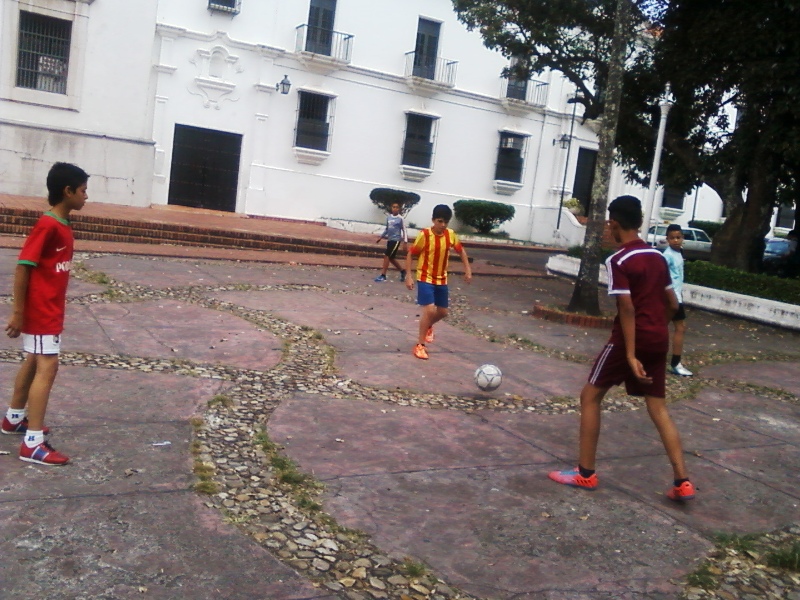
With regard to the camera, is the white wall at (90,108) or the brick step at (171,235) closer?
the brick step at (171,235)

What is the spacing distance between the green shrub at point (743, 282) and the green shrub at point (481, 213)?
11943 mm

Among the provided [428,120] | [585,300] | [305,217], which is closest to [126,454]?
[585,300]

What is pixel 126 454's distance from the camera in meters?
4.54

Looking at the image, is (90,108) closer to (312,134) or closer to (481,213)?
(312,134)

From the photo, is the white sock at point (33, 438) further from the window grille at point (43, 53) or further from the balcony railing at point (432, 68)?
the balcony railing at point (432, 68)

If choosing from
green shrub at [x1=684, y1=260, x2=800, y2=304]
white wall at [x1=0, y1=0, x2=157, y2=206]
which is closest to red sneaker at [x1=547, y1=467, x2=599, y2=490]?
green shrub at [x1=684, y1=260, x2=800, y2=304]

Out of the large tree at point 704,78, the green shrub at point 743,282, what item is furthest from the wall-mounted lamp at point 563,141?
the green shrub at point 743,282

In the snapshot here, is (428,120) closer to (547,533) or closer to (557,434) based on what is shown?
(557,434)

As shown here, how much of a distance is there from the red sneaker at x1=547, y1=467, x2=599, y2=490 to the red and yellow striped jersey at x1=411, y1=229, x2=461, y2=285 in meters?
3.25

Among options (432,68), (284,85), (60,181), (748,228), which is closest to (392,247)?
(748,228)

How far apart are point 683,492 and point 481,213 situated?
22227 millimetres

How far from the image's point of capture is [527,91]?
27828 millimetres

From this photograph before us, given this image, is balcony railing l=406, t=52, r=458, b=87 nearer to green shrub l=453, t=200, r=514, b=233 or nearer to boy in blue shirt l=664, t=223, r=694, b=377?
green shrub l=453, t=200, r=514, b=233

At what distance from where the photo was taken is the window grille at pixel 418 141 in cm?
2605
